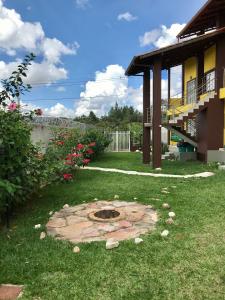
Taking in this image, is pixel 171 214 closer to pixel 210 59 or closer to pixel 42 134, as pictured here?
pixel 42 134

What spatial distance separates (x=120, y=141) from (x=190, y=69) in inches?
318

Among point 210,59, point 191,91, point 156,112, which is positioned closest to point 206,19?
point 210,59

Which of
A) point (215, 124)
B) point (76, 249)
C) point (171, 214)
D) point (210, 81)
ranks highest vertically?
point (210, 81)

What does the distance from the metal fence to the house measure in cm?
791

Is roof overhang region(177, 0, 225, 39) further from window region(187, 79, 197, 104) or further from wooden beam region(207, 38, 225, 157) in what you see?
wooden beam region(207, 38, 225, 157)

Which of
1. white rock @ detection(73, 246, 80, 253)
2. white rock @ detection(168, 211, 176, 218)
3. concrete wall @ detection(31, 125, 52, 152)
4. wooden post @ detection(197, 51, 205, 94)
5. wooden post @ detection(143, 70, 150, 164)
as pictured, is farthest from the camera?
wooden post @ detection(197, 51, 205, 94)

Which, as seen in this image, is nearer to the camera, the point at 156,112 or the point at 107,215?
the point at 107,215

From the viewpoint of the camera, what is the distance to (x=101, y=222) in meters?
Answer: 5.65

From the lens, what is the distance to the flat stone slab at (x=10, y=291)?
3.38 metres

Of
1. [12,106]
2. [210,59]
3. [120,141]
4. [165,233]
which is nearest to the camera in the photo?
[165,233]

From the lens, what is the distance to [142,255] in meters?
4.27

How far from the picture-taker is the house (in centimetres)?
1312

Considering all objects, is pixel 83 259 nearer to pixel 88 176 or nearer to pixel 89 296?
pixel 89 296

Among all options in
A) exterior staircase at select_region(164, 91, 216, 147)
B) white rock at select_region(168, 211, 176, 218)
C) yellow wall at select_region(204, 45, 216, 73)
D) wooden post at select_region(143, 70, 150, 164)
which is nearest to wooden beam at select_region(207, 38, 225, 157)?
exterior staircase at select_region(164, 91, 216, 147)
